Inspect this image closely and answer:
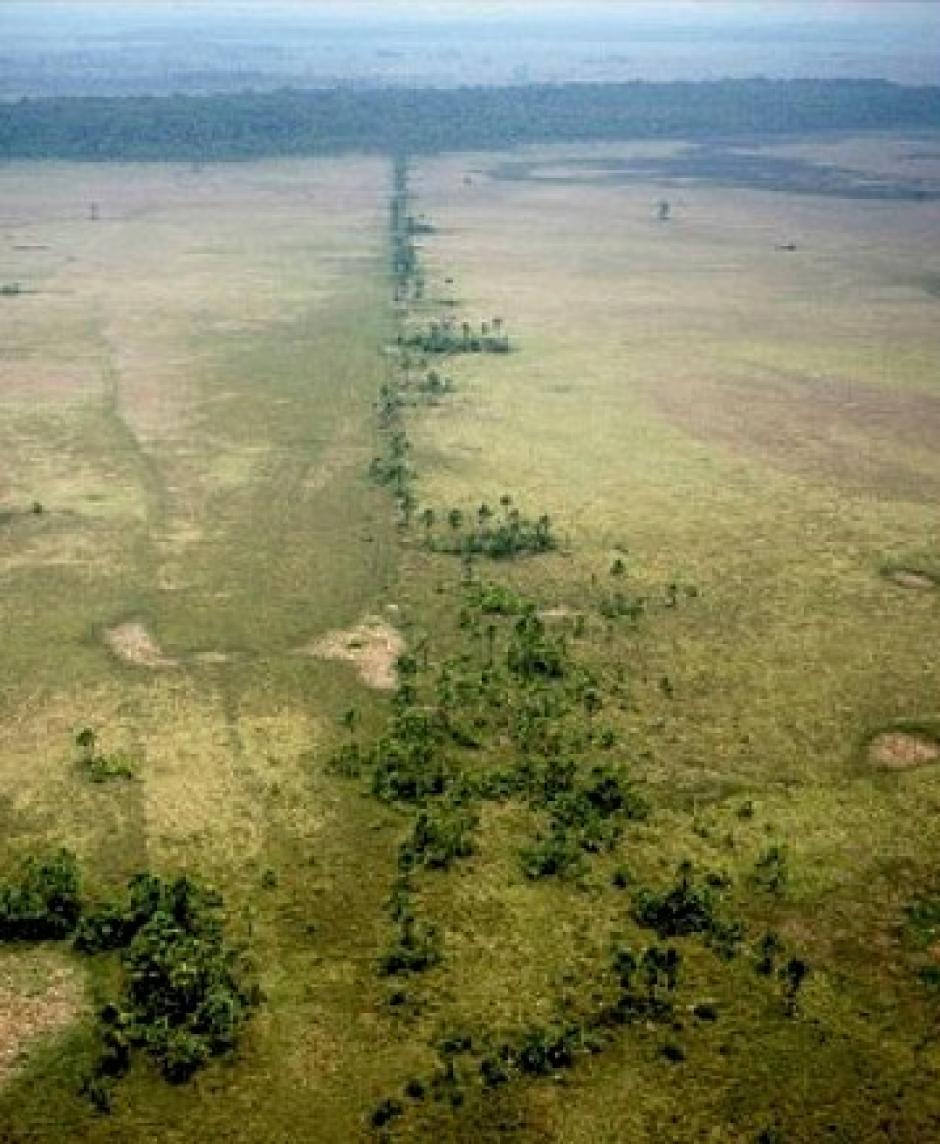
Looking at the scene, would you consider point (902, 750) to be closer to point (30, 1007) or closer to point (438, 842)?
point (438, 842)

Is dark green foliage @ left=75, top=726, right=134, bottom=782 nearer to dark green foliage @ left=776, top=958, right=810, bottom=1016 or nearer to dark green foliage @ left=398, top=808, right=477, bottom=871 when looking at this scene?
dark green foliage @ left=398, top=808, right=477, bottom=871

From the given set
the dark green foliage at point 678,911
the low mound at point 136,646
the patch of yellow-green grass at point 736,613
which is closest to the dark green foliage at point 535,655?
the patch of yellow-green grass at point 736,613

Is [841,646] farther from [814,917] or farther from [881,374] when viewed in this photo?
[881,374]

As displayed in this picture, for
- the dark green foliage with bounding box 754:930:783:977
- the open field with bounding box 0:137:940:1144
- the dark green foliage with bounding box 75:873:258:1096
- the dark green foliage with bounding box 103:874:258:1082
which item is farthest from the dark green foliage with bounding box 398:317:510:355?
the dark green foliage with bounding box 754:930:783:977

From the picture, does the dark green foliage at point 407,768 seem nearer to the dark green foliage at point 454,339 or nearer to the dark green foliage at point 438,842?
the dark green foliage at point 438,842

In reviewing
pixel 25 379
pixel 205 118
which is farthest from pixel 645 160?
pixel 25 379
